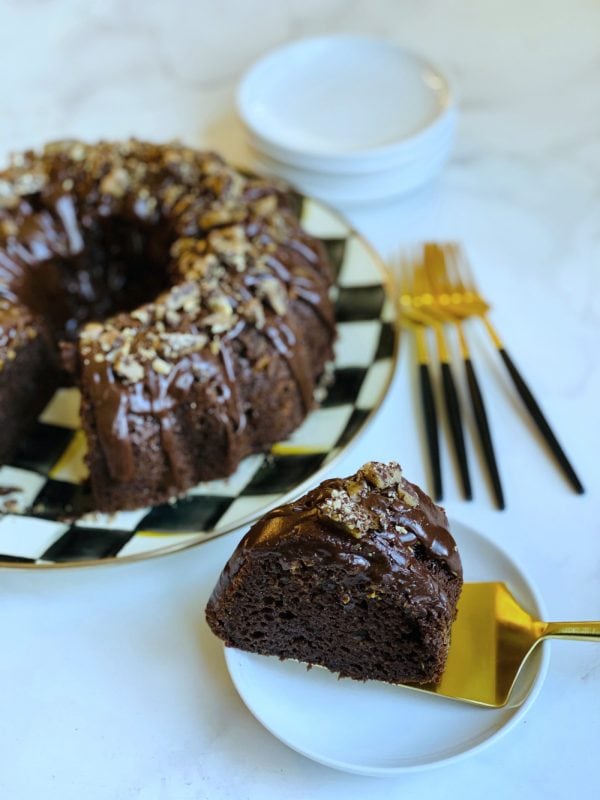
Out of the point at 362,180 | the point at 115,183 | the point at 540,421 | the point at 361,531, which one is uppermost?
the point at 115,183

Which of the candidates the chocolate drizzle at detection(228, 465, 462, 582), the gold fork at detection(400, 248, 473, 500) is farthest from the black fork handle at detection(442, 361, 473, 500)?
the chocolate drizzle at detection(228, 465, 462, 582)

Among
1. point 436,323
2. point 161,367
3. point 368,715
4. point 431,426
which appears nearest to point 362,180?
point 436,323

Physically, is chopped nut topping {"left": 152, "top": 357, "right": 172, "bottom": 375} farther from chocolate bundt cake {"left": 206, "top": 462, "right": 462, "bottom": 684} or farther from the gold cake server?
the gold cake server

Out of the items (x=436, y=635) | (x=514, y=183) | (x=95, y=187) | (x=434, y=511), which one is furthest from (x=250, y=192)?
(x=436, y=635)

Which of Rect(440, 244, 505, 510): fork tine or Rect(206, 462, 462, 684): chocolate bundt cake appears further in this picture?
Rect(440, 244, 505, 510): fork tine

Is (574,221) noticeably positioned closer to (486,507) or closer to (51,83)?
(486,507)

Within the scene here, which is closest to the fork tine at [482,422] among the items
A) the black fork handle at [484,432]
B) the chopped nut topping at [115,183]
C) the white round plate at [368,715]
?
the black fork handle at [484,432]

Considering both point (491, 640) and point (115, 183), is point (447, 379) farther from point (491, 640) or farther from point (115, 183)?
point (115, 183)

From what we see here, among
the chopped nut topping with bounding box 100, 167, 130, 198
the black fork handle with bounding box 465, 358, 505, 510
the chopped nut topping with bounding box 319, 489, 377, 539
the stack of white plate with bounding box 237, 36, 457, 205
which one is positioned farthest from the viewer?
the stack of white plate with bounding box 237, 36, 457, 205
